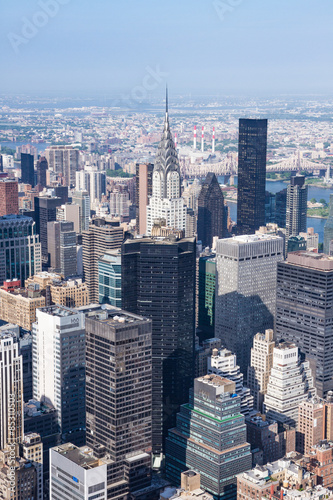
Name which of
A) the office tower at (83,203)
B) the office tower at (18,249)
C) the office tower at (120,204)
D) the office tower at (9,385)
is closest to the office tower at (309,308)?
the office tower at (9,385)

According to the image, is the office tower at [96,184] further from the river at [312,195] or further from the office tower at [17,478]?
the office tower at [17,478]

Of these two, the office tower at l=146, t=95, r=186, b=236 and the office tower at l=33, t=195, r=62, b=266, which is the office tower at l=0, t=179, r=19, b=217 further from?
the office tower at l=146, t=95, r=186, b=236

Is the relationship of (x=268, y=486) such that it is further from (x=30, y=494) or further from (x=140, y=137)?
(x=140, y=137)

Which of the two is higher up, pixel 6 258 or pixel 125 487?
pixel 6 258

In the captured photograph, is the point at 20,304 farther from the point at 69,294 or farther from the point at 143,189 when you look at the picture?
the point at 143,189

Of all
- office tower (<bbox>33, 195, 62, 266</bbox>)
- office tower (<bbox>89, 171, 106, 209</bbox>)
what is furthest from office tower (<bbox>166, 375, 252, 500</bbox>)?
office tower (<bbox>89, 171, 106, 209</bbox>)

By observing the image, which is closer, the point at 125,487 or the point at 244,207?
the point at 125,487

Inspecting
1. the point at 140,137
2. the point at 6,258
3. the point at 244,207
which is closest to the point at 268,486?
the point at 6,258
